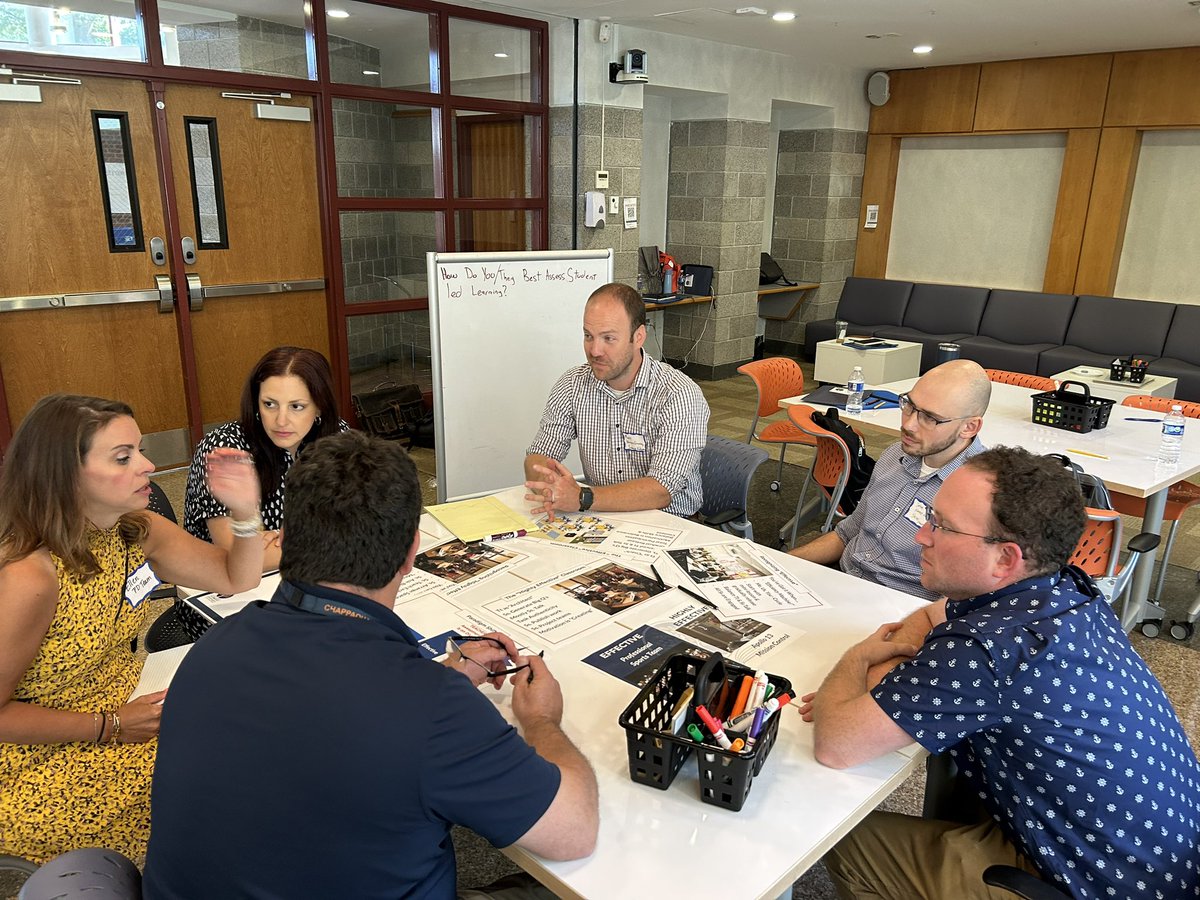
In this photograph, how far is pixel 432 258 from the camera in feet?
12.7

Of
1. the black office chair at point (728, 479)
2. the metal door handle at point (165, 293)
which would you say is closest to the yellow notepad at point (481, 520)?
the black office chair at point (728, 479)

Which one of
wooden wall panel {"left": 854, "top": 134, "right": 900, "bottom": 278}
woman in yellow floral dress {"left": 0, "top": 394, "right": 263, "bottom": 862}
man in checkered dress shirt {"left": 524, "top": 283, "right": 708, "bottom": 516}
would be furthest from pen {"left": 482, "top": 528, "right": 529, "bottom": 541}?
wooden wall panel {"left": 854, "top": 134, "right": 900, "bottom": 278}

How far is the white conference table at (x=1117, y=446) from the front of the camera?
3109 mm

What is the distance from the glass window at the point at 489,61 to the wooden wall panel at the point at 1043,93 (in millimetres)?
4503

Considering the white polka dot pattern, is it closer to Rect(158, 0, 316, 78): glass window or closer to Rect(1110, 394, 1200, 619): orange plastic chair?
Rect(1110, 394, 1200, 619): orange plastic chair

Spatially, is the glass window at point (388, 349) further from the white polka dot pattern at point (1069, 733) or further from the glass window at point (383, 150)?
the white polka dot pattern at point (1069, 733)

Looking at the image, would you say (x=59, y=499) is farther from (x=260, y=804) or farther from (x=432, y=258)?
(x=432, y=258)

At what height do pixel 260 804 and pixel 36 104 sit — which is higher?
pixel 36 104

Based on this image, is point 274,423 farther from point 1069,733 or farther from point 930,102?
point 930,102

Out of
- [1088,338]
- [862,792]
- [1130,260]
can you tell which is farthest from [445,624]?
[1130,260]

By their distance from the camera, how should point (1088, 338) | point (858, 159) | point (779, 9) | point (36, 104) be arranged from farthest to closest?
point (858, 159)
point (1088, 338)
point (779, 9)
point (36, 104)

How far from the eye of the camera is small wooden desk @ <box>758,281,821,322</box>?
858 cm

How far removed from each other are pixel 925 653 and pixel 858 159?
8275mm

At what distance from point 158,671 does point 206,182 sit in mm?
3938
